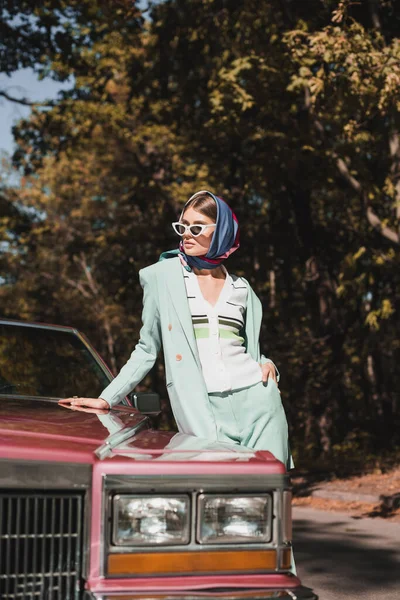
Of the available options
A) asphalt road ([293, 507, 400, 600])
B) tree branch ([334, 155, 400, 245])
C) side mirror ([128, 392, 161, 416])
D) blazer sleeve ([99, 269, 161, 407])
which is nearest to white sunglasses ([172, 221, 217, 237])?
blazer sleeve ([99, 269, 161, 407])

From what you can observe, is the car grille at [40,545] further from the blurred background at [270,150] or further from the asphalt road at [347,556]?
the blurred background at [270,150]

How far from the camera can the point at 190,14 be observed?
53.3 ft

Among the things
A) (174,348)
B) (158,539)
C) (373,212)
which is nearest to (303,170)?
(373,212)

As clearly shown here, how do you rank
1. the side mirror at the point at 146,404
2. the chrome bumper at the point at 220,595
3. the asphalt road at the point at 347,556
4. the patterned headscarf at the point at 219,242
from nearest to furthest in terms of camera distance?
the chrome bumper at the point at 220,595 < the patterned headscarf at the point at 219,242 < the side mirror at the point at 146,404 < the asphalt road at the point at 347,556

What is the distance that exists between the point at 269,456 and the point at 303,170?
13817 millimetres

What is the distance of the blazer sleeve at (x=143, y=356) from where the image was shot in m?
3.73

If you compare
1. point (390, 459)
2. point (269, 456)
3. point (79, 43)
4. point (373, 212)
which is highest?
point (79, 43)

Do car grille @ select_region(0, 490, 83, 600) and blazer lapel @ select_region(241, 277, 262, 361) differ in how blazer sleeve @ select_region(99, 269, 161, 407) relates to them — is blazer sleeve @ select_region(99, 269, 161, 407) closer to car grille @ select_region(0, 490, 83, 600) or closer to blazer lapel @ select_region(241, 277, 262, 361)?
blazer lapel @ select_region(241, 277, 262, 361)

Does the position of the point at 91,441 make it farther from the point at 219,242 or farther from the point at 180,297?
the point at 219,242

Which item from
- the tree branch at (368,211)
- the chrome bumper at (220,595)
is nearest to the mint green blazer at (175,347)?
the chrome bumper at (220,595)

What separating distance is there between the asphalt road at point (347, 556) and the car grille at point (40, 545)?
3415 mm

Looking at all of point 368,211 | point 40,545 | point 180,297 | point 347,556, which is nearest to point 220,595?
point 40,545

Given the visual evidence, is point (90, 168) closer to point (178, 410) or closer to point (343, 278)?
point (343, 278)

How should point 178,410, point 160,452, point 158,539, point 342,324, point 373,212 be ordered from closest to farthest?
point 158,539
point 160,452
point 178,410
point 373,212
point 342,324
